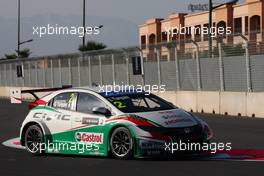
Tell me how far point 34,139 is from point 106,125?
6.29 feet

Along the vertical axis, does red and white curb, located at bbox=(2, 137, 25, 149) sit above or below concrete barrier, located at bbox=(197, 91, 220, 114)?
below

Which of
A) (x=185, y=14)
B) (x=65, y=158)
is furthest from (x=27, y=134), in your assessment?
(x=185, y=14)

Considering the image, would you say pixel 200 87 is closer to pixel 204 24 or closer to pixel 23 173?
pixel 23 173

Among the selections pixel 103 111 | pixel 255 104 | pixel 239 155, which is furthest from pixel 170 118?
pixel 255 104

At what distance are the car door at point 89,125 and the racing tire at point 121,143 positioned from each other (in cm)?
21

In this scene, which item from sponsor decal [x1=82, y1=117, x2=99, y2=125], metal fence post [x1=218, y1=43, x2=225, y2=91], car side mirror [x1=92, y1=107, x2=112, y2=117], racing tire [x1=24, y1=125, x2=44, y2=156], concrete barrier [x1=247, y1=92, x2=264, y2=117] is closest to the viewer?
car side mirror [x1=92, y1=107, x2=112, y2=117]

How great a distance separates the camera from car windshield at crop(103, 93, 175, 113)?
11.9 metres

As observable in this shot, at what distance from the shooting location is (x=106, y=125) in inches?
464

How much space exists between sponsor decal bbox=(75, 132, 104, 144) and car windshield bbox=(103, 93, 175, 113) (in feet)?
2.00

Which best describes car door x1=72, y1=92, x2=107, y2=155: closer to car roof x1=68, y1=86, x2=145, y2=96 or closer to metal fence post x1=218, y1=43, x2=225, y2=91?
car roof x1=68, y1=86, x2=145, y2=96

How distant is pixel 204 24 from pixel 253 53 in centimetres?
6098

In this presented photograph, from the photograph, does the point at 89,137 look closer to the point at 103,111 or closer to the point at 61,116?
the point at 103,111

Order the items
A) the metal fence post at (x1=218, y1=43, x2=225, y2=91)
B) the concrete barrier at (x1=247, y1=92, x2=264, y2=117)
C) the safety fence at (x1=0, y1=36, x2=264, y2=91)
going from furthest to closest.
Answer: the metal fence post at (x1=218, y1=43, x2=225, y2=91) → the safety fence at (x1=0, y1=36, x2=264, y2=91) → the concrete barrier at (x1=247, y1=92, x2=264, y2=117)

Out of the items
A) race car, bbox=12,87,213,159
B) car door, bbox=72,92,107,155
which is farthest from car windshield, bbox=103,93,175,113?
car door, bbox=72,92,107,155
